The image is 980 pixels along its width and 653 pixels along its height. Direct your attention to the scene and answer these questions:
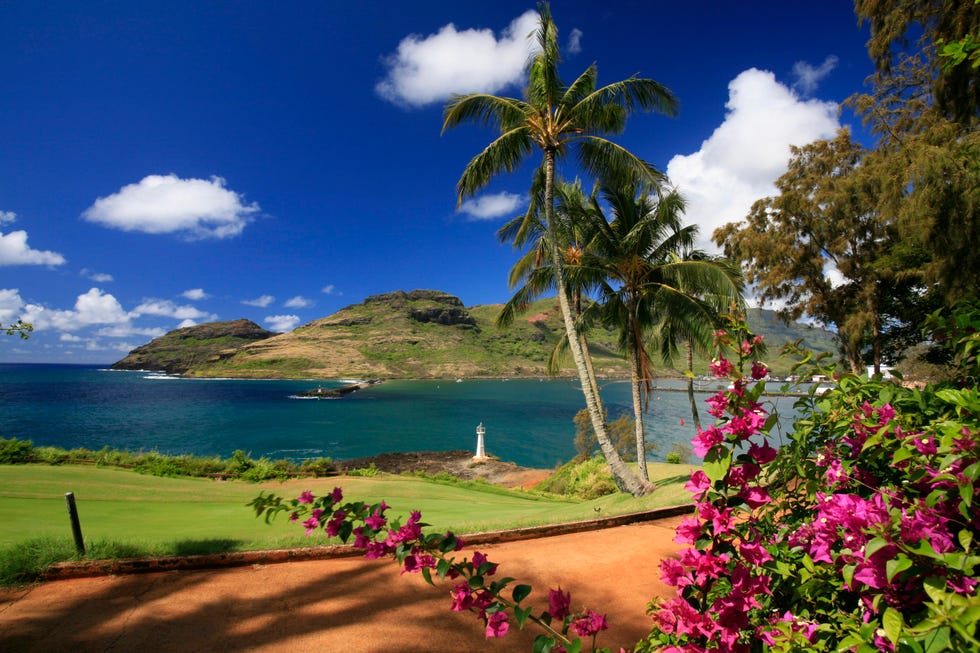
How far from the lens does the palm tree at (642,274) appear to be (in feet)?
31.2

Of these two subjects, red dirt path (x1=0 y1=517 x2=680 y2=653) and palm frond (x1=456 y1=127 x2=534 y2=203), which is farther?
palm frond (x1=456 y1=127 x2=534 y2=203)

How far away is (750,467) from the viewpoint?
1332 millimetres

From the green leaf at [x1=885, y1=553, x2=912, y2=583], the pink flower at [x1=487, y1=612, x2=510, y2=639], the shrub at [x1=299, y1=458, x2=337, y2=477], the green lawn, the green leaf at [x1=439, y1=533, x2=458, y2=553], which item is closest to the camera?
the green leaf at [x1=885, y1=553, x2=912, y2=583]

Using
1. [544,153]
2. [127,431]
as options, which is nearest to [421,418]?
[127,431]

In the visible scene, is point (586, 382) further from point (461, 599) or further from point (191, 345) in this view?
point (191, 345)

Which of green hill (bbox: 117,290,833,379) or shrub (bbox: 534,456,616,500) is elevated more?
green hill (bbox: 117,290,833,379)

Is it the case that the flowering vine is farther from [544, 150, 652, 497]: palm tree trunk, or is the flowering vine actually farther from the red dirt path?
[544, 150, 652, 497]: palm tree trunk

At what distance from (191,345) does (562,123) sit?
19687 centimetres

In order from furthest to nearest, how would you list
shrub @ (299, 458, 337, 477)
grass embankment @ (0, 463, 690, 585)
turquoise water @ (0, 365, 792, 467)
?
turquoise water @ (0, 365, 792, 467) → shrub @ (299, 458, 337, 477) → grass embankment @ (0, 463, 690, 585)

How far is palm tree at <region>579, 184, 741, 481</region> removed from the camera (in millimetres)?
9523

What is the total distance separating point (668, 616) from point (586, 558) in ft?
11.9

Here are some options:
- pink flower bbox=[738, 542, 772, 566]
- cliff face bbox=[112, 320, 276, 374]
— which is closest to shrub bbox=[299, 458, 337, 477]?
pink flower bbox=[738, 542, 772, 566]

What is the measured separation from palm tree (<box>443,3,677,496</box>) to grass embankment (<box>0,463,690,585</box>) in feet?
10.4

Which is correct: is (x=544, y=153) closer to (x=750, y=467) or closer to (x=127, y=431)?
(x=750, y=467)
